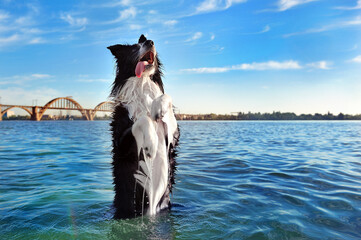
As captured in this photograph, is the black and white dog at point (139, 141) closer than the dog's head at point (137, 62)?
Yes

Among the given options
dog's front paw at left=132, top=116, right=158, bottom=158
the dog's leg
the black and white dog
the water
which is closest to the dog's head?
the black and white dog

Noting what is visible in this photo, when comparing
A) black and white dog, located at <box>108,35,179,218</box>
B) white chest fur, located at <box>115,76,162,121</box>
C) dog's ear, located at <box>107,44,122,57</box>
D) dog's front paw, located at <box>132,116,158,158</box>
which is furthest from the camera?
dog's ear, located at <box>107,44,122,57</box>

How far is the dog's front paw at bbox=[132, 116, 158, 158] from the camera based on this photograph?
367cm

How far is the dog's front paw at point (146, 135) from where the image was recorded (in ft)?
12.0

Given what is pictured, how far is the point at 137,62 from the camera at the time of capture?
4238 mm

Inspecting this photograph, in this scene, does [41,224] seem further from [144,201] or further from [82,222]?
[144,201]

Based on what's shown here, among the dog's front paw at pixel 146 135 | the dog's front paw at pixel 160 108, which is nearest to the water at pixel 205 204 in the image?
the dog's front paw at pixel 146 135

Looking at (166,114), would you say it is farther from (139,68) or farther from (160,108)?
(139,68)

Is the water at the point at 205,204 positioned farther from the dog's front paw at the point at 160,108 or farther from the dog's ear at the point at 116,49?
the dog's ear at the point at 116,49

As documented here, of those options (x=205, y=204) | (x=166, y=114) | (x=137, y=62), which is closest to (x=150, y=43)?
(x=137, y=62)

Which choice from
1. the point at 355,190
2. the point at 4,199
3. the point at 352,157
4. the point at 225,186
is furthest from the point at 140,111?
the point at 352,157

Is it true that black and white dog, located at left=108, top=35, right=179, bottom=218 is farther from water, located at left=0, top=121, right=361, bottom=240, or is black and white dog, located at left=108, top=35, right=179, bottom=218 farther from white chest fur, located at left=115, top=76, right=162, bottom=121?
water, located at left=0, top=121, right=361, bottom=240

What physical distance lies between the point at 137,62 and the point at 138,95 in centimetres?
53

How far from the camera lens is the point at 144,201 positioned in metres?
4.10
